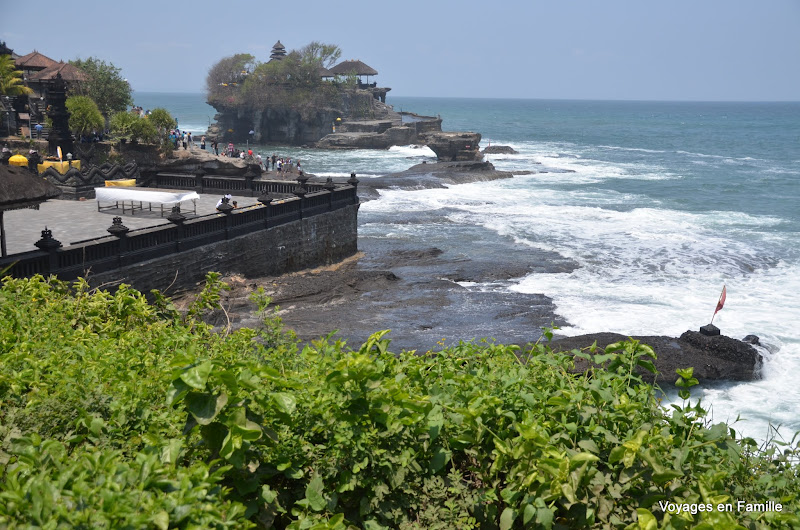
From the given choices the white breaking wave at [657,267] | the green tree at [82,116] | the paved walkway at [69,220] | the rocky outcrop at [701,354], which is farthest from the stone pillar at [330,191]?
the green tree at [82,116]

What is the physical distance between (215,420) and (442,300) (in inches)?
787

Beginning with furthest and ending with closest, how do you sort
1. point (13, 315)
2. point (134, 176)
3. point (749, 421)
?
1. point (134, 176)
2. point (749, 421)
3. point (13, 315)

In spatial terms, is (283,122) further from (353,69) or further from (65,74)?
(65,74)

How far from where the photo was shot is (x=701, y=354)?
1831 centimetres

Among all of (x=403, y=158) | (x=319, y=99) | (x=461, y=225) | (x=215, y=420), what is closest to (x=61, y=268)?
(x=215, y=420)

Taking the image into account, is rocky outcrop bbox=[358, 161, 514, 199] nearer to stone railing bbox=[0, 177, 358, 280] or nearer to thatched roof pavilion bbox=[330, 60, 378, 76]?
stone railing bbox=[0, 177, 358, 280]

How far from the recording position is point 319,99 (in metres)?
102

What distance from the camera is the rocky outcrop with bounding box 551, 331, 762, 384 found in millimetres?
17689

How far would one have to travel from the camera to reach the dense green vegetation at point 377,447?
427 cm

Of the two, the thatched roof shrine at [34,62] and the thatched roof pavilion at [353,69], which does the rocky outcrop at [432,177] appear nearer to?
the thatched roof shrine at [34,62]

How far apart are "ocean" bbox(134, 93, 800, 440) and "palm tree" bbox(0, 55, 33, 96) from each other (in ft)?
81.4

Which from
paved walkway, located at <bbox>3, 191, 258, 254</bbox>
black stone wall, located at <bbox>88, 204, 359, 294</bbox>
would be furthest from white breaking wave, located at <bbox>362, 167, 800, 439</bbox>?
paved walkway, located at <bbox>3, 191, 258, 254</bbox>

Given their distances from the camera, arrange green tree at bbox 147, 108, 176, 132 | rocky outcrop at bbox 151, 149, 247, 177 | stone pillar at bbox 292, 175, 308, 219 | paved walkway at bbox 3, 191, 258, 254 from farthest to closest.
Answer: green tree at bbox 147, 108, 176, 132 < rocky outcrop at bbox 151, 149, 247, 177 < stone pillar at bbox 292, 175, 308, 219 < paved walkway at bbox 3, 191, 258, 254

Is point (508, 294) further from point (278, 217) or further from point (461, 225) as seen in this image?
point (461, 225)
